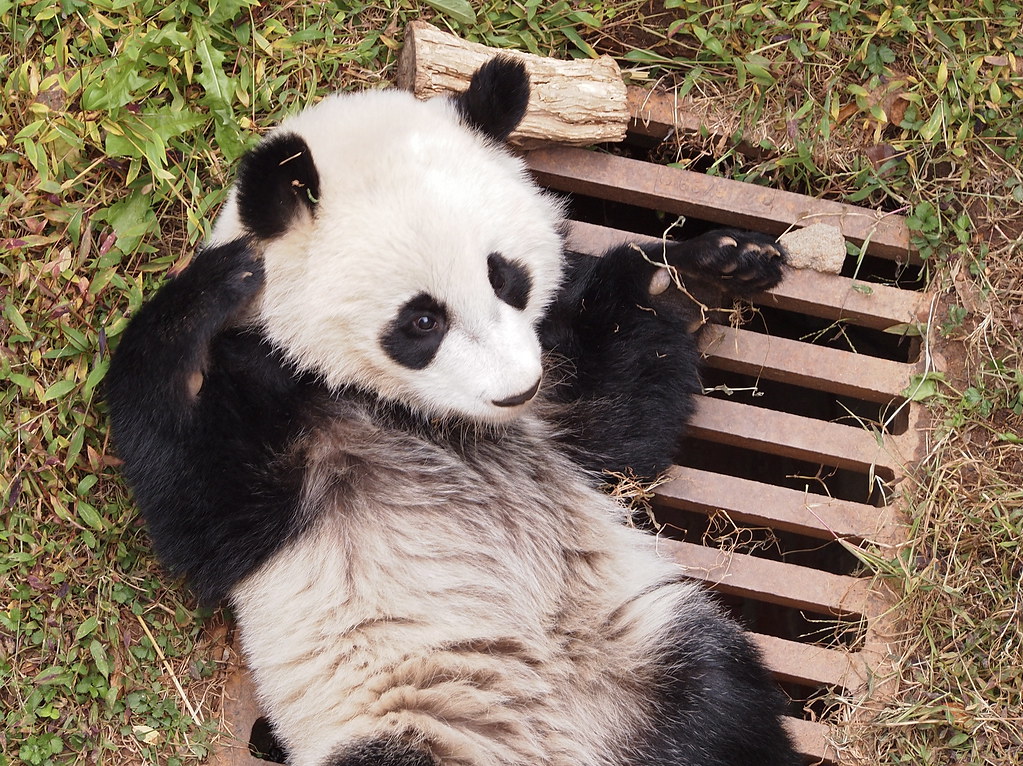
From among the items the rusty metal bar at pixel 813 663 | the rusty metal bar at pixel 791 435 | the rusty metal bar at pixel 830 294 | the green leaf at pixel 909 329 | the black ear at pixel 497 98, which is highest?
the black ear at pixel 497 98

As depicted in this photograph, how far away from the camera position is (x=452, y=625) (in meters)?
2.59

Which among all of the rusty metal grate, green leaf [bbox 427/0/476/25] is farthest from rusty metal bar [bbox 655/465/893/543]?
green leaf [bbox 427/0/476/25]

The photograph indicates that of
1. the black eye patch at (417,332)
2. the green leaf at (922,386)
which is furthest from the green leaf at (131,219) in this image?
the green leaf at (922,386)

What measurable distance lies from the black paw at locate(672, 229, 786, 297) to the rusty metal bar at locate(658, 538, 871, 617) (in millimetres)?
803

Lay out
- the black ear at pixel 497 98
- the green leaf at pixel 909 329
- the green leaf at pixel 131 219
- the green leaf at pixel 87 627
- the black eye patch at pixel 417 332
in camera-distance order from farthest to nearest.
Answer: the green leaf at pixel 909 329 < the green leaf at pixel 131 219 < the green leaf at pixel 87 627 < the black ear at pixel 497 98 < the black eye patch at pixel 417 332

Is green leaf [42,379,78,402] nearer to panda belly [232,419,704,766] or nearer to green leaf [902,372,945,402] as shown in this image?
panda belly [232,419,704,766]

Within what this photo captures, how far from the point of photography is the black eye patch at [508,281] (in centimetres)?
244

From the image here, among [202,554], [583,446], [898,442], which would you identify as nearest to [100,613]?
[202,554]

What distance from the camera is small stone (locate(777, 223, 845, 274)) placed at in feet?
10.0

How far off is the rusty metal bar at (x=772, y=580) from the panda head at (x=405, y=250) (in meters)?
0.93

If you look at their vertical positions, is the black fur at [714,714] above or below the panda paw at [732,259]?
below

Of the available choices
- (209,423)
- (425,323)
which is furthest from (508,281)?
(209,423)

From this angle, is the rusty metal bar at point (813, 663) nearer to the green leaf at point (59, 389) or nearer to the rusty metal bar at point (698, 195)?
the rusty metal bar at point (698, 195)

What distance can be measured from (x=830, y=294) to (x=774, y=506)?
0.68m
